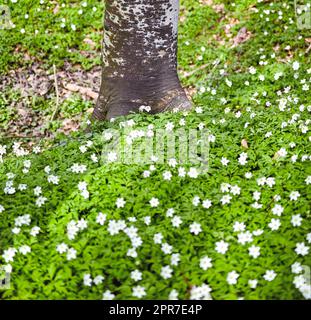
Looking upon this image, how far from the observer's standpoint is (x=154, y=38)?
4.79 m

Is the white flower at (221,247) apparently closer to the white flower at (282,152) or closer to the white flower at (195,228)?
the white flower at (195,228)

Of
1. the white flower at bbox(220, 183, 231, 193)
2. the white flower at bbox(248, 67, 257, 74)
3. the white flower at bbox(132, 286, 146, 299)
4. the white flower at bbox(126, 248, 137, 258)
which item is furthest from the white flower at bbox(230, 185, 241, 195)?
the white flower at bbox(248, 67, 257, 74)

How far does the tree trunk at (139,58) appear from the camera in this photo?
15.3 ft

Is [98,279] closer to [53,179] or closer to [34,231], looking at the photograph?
[34,231]

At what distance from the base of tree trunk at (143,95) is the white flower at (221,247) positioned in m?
2.01

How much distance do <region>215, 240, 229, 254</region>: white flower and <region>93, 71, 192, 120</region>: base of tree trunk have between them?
6.61 feet

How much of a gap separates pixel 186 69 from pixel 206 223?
12.2ft

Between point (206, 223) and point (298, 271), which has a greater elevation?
point (206, 223)

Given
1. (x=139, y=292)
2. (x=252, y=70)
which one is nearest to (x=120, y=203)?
(x=139, y=292)

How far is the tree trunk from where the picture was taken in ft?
15.3

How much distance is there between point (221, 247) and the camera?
3309 millimetres

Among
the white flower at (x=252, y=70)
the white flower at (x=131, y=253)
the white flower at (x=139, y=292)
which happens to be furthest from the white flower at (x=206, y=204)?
the white flower at (x=252, y=70)
